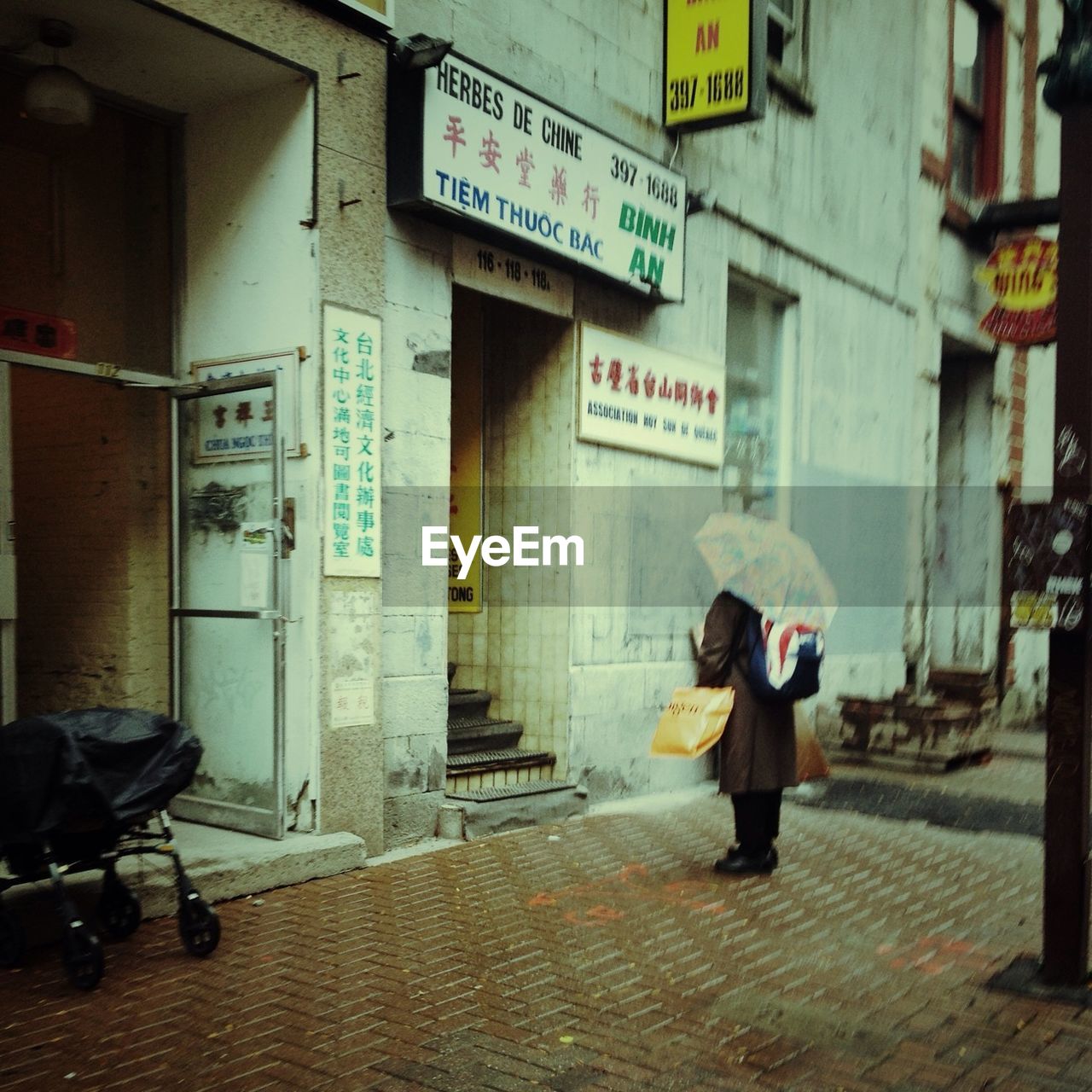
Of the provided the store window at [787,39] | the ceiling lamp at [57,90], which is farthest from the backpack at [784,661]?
the store window at [787,39]

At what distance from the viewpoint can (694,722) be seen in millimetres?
6363

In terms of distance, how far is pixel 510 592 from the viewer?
29.2 ft

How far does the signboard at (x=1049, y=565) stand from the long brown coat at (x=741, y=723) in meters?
1.86

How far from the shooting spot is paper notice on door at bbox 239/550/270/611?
6.56 meters

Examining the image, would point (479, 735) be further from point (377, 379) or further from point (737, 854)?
point (377, 379)

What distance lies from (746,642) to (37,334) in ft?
14.0

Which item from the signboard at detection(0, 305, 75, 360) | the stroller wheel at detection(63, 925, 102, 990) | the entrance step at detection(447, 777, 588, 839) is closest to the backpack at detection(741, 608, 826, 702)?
the entrance step at detection(447, 777, 588, 839)

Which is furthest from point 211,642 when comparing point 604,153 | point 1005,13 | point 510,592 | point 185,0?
point 1005,13

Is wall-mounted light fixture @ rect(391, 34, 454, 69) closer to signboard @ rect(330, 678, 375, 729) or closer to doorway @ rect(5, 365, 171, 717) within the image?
doorway @ rect(5, 365, 171, 717)

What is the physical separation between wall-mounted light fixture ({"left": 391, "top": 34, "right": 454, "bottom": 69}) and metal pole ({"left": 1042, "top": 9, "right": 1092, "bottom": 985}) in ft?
11.1

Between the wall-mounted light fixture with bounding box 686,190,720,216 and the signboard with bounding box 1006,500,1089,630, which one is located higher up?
the wall-mounted light fixture with bounding box 686,190,720,216

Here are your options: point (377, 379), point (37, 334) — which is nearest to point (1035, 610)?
point (377, 379)

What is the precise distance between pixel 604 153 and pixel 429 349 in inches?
86.0

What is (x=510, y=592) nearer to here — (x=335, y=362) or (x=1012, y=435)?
(x=335, y=362)
